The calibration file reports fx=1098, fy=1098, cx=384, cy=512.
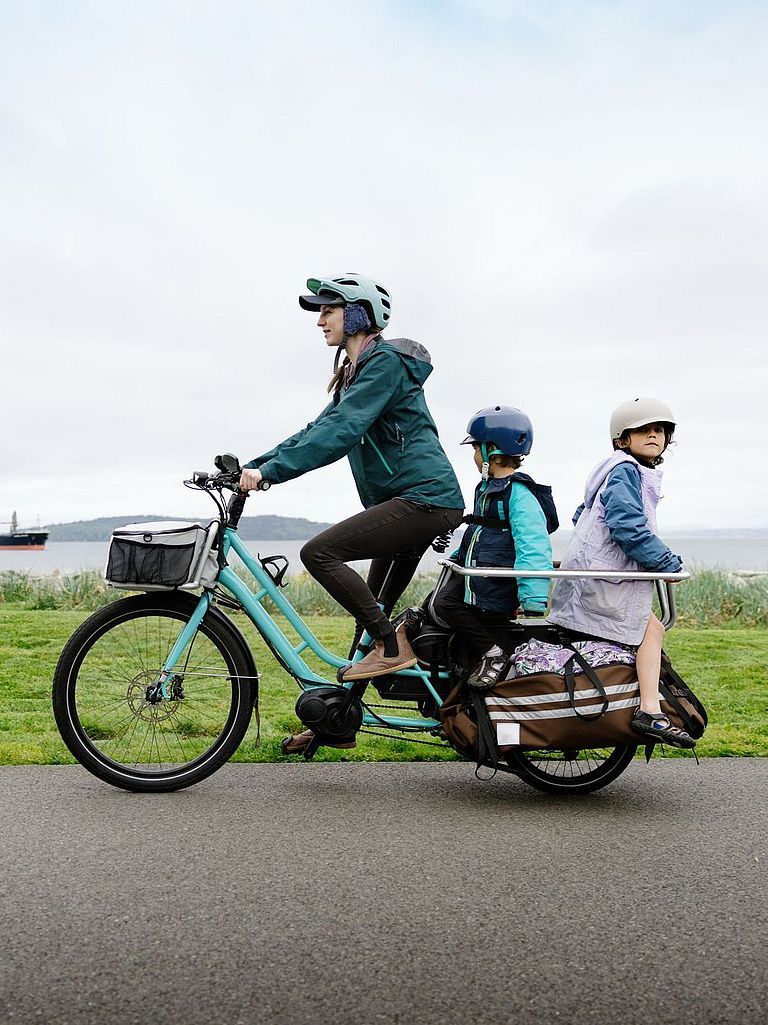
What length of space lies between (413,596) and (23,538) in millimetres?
83168

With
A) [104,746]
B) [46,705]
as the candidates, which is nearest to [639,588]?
[104,746]

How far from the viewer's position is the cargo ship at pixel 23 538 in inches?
3583

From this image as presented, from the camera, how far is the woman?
198 inches

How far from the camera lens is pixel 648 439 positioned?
17.0 ft

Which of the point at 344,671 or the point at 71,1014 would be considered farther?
the point at 344,671

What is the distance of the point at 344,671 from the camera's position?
5.17 metres

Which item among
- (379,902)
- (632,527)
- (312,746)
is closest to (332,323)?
→ (632,527)

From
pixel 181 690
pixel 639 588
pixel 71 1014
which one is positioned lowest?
pixel 71 1014

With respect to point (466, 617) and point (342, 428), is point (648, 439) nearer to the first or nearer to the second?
point (466, 617)

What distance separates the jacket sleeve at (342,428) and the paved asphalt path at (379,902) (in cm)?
151

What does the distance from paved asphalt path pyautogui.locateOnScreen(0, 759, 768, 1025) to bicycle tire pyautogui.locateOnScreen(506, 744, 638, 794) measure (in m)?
0.08

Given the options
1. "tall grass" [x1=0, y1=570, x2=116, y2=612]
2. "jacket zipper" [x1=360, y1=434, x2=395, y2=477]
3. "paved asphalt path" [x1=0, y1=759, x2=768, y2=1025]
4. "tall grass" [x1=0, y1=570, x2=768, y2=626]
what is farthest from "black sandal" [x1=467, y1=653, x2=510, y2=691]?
"tall grass" [x1=0, y1=570, x2=116, y2=612]

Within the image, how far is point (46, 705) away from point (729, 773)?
13.8 feet

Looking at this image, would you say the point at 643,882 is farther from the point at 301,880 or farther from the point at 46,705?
the point at 46,705
